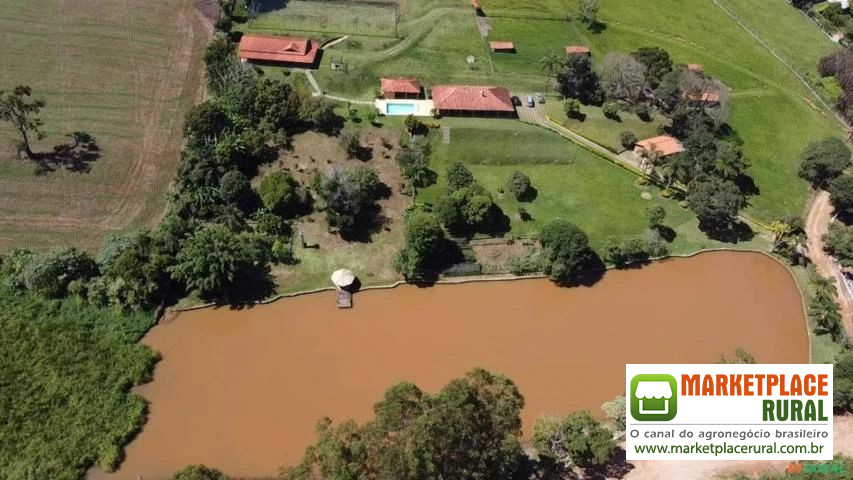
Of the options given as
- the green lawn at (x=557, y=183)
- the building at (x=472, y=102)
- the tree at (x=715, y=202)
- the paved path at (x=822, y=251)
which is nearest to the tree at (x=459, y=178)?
the green lawn at (x=557, y=183)

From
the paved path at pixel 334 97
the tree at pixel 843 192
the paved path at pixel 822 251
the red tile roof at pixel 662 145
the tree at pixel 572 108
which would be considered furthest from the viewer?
the tree at pixel 572 108

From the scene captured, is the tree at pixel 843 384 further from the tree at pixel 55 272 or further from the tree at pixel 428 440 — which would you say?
the tree at pixel 55 272

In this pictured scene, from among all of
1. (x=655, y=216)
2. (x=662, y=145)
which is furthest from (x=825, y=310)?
(x=662, y=145)

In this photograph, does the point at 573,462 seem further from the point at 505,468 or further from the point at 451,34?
the point at 451,34

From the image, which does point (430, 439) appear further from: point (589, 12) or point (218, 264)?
point (589, 12)

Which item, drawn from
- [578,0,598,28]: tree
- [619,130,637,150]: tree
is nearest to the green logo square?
[619,130,637,150]: tree

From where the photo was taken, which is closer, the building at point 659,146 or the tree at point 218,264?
the tree at point 218,264
